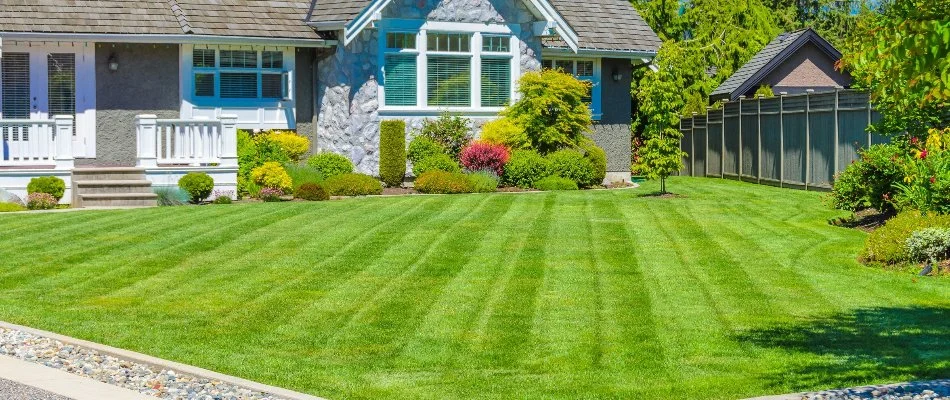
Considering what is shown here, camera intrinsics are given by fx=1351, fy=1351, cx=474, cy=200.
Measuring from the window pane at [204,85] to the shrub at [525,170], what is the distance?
6354 millimetres

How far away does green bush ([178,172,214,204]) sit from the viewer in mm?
23891

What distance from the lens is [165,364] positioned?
988cm

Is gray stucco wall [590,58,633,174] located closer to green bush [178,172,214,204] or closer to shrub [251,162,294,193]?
shrub [251,162,294,193]

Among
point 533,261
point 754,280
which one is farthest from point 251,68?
point 754,280

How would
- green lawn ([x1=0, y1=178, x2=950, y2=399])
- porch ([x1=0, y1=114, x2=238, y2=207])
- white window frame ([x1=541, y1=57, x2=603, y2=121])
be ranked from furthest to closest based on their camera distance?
white window frame ([x1=541, y1=57, x2=603, y2=121])
porch ([x1=0, y1=114, x2=238, y2=207])
green lawn ([x1=0, y1=178, x2=950, y2=399])

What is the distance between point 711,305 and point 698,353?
2.24 meters

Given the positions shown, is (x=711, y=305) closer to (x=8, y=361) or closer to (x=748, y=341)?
(x=748, y=341)

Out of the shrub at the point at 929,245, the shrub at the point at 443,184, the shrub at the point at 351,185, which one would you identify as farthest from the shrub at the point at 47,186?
the shrub at the point at 929,245

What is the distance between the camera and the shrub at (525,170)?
27734mm

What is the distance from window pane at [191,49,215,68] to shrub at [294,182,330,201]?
4820 millimetres

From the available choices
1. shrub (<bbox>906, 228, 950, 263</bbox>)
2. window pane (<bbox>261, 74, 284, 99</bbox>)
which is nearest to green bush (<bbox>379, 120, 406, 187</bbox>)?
window pane (<bbox>261, 74, 284, 99</bbox>)

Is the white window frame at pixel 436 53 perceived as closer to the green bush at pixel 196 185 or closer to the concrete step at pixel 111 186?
the green bush at pixel 196 185

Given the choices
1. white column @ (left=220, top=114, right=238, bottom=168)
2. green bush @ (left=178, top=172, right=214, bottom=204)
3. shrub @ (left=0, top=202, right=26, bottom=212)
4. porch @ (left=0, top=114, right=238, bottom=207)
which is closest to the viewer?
shrub @ (left=0, top=202, right=26, bottom=212)

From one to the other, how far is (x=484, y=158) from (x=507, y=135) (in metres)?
1.35
